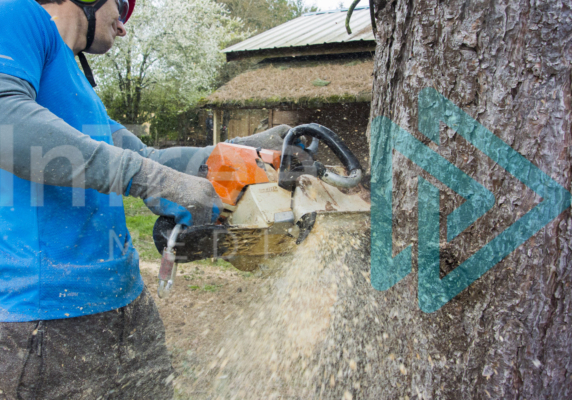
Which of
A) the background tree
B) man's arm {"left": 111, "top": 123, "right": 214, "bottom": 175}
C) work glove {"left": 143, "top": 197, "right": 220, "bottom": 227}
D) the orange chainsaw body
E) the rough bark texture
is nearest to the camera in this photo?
the rough bark texture

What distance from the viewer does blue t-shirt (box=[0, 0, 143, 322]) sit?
1269 mm

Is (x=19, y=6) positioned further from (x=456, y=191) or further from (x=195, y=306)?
(x=195, y=306)

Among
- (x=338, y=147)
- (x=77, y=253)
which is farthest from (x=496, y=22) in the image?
(x=77, y=253)

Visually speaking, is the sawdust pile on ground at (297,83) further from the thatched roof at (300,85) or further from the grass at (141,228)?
the grass at (141,228)

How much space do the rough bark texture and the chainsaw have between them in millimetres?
502

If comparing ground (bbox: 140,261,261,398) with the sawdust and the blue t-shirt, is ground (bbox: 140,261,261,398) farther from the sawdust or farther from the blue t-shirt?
the blue t-shirt

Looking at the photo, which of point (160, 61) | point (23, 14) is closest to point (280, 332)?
point (23, 14)

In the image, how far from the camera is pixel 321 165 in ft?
5.61

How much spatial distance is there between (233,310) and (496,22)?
3.20 metres

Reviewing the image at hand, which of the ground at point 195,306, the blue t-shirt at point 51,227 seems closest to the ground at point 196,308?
the ground at point 195,306

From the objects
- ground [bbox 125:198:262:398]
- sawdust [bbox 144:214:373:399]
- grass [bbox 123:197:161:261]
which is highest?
sawdust [bbox 144:214:373:399]

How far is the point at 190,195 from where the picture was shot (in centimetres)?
139

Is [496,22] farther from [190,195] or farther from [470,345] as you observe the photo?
[190,195]

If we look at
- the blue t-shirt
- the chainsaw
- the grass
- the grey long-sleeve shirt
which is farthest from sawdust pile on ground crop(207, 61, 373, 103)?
the grey long-sleeve shirt
